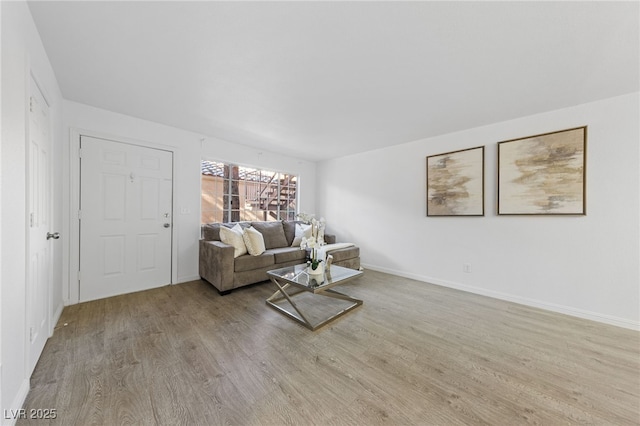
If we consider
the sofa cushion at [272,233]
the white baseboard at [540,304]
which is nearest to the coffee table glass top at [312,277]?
the sofa cushion at [272,233]

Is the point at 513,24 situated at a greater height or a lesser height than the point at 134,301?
greater

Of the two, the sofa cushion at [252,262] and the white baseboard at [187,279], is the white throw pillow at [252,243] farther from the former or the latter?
the white baseboard at [187,279]

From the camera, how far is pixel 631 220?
7.57 feet

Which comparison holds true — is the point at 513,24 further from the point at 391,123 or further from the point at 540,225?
the point at 540,225

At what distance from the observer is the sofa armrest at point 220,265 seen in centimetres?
298

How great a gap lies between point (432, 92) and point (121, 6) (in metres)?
2.51

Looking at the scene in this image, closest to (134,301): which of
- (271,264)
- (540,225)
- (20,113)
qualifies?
(271,264)

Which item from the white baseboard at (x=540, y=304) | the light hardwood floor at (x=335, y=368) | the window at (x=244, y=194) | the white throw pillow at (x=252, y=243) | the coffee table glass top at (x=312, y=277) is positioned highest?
the window at (x=244, y=194)

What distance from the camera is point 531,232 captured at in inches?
111

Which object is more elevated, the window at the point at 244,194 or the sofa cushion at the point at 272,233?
the window at the point at 244,194

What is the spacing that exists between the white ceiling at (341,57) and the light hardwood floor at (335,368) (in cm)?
232

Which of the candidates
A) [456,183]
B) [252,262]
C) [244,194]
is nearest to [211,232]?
[252,262]

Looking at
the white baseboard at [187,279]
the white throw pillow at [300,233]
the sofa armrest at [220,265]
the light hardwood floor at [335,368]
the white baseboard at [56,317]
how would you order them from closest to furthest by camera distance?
1. the light hardwood floor at [335,368]
2. the white baseboard at [56,317]
3. the sofa armrest at [220,265]
4. the white baseboard at [187,279]
5. the white throw pillow at [300,233]

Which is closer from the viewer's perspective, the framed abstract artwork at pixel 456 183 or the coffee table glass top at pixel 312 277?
the coffee table glass top at pixel 312 277
